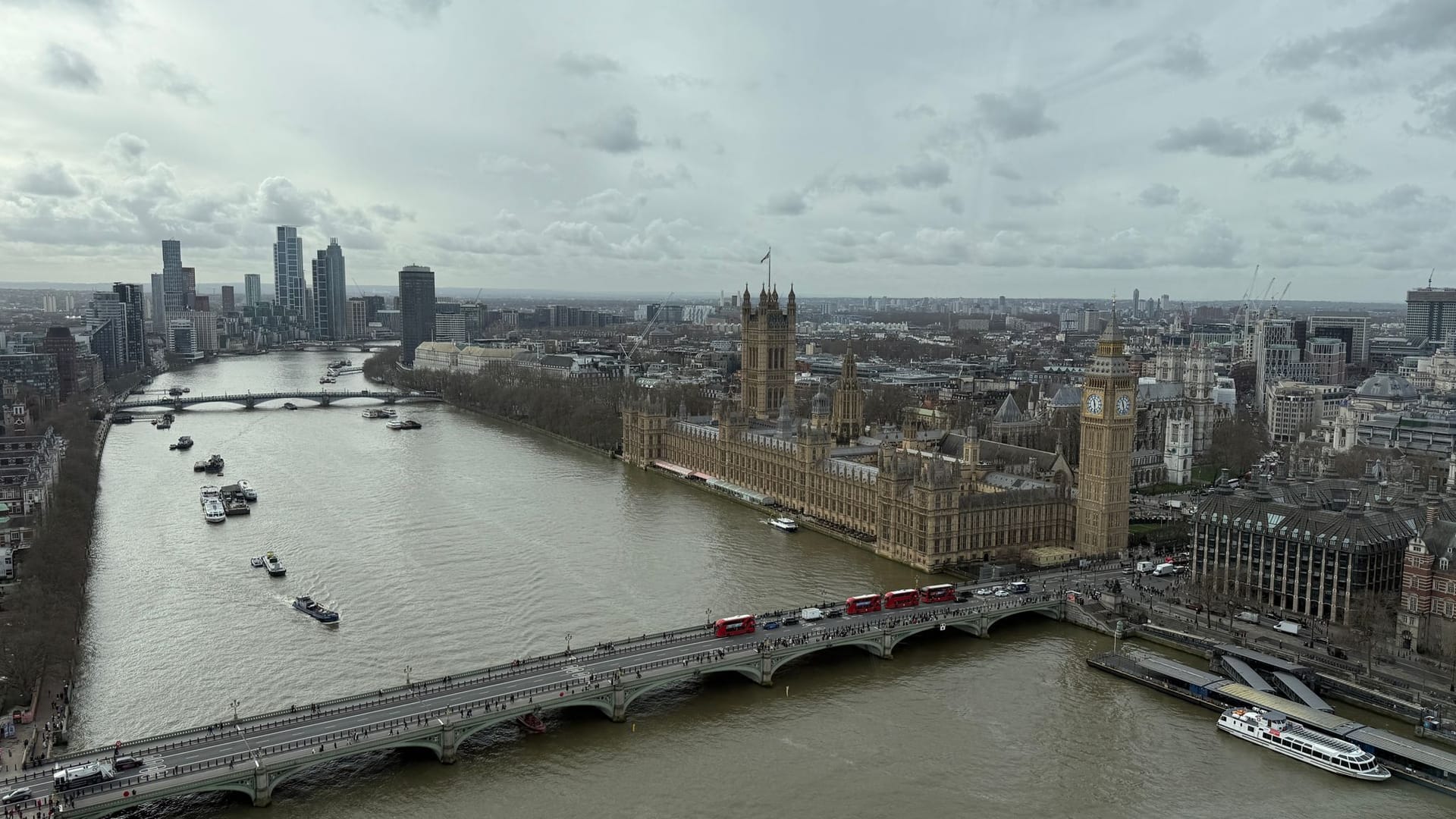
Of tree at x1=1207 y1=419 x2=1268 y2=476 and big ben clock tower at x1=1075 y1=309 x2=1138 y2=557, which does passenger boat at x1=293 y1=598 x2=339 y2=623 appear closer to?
big ben clock tower at x1=1075 y1=309 x2=1138 y2=557

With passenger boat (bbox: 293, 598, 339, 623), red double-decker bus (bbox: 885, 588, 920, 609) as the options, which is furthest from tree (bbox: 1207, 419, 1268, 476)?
passenger boat (bbox: 293, 598, 339, 623)

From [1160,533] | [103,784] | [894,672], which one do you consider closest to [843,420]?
[1160,533]

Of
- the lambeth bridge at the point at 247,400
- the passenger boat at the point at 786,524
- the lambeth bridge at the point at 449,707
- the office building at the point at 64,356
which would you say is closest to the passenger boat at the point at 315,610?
the lambeth bridge at the point at 449,707

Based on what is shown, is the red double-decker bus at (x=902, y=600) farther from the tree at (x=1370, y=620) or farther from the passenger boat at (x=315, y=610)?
the passenger boat at (x=315, y=610)

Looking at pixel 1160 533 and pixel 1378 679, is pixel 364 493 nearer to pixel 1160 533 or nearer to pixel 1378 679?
pixel 1160 533

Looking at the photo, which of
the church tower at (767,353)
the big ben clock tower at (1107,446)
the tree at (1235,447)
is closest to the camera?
the big ben clock tower at (1107,446)

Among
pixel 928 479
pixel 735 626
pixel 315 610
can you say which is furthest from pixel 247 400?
pixel 735 626
